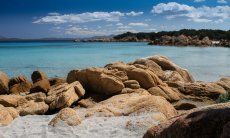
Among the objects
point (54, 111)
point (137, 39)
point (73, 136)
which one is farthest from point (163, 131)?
point (137, 39)

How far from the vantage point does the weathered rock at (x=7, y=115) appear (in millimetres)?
15161

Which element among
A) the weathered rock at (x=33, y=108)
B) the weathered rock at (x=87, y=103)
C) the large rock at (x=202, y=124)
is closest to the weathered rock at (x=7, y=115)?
the weathered rock at (x=33, y=108)

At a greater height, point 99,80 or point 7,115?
point 99,80

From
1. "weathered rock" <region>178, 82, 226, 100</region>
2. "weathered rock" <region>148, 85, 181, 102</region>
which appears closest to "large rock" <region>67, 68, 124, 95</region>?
"weathered rock" <region>148, 85, 181, 102</region>

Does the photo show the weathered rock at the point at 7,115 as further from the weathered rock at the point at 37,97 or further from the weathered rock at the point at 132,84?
the weathered rock at the point at 132,84

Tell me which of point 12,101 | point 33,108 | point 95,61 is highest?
point 12,101

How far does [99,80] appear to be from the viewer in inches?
809

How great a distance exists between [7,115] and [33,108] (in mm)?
2131

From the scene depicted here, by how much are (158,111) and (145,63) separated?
1175 cm

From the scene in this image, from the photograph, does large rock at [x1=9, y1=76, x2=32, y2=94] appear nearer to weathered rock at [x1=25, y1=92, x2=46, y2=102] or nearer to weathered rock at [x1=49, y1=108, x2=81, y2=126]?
weathered rock at [x1=25, y1=92, x2=46, y2=102]

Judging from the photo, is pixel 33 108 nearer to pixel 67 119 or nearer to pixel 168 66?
pixel 67 119

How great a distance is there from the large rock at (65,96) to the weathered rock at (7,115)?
77.0 inches

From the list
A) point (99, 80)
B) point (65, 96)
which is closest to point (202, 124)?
point (65, 96)

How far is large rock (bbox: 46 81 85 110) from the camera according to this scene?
18297 mm
